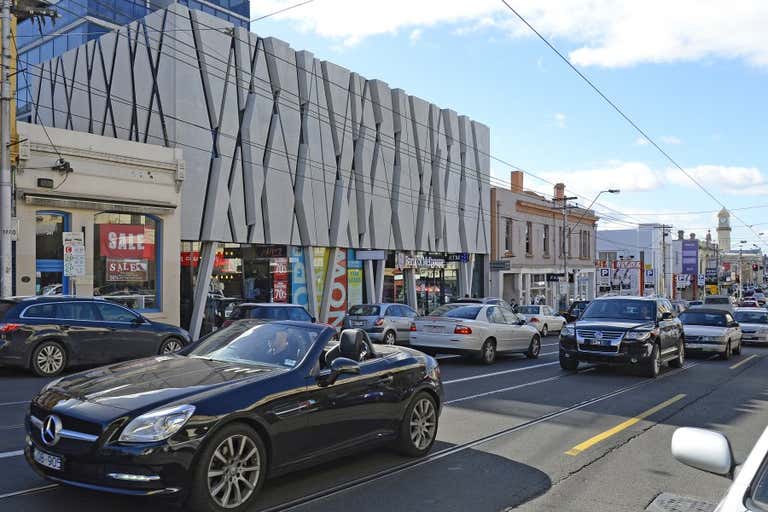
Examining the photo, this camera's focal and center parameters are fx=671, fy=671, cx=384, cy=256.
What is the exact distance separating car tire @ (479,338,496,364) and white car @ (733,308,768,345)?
1326 cm

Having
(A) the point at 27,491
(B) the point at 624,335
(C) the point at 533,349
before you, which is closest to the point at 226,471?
(A) the point at 27,491

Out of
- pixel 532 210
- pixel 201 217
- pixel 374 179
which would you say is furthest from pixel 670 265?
pixel 201 217

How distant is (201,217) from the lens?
22250 millimetres

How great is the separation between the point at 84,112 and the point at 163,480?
25.4 m

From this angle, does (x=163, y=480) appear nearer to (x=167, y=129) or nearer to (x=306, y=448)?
(x=306, y=448)

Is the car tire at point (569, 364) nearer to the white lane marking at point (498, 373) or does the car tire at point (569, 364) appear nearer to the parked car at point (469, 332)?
the white lane marking at point (498, 373)

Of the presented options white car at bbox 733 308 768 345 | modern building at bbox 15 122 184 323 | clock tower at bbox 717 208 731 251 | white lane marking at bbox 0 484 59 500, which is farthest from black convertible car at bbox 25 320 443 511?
clock tower at bbox 717 208 731 251

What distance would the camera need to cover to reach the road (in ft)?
18.3

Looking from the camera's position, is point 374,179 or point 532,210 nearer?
point 374,179

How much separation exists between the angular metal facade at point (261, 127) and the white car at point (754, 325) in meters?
14.3

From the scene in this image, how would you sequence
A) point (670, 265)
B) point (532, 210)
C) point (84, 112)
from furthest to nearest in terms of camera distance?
point (670, 265) → point (532, 210) → point (84, 112)

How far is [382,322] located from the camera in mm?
21047

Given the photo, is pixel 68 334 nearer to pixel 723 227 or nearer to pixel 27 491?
pixel 27 491

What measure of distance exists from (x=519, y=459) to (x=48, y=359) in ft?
31.0
